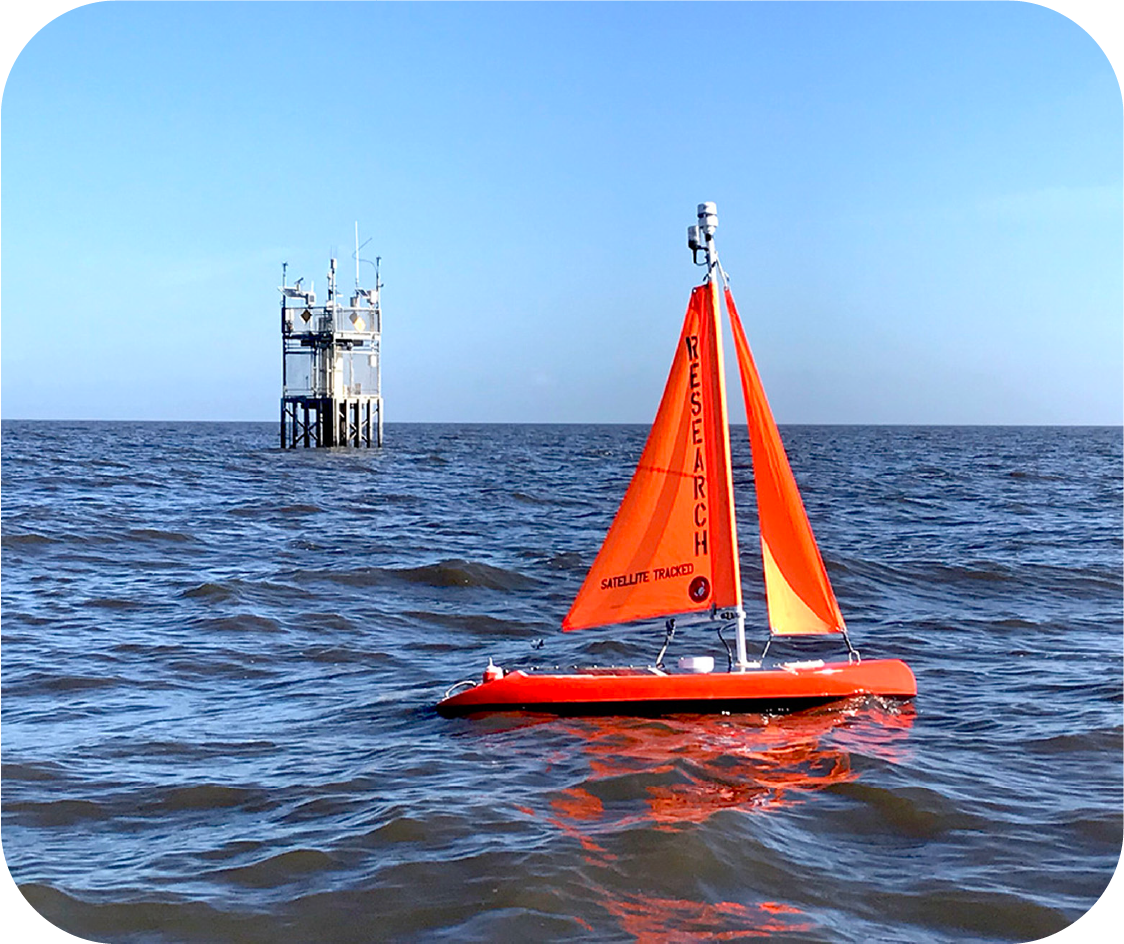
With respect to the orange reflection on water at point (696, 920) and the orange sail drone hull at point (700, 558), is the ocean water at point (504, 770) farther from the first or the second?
the orange sail drone hull at point (700, 558)

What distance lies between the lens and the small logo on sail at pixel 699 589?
12.6m

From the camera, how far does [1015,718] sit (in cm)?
1309

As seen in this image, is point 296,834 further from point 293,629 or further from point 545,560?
point 545,560

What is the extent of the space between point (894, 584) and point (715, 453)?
39.4 feet

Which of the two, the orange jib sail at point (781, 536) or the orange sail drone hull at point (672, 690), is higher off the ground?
the orange jib sail at point (781, 536)

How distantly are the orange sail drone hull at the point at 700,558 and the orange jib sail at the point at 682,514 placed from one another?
1 cm

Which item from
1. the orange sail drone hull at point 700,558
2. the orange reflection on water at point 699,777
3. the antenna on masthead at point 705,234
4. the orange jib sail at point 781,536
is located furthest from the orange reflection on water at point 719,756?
the antenna on masthead at point 705,234

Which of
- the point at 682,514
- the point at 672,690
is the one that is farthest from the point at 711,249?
the point at 672,690

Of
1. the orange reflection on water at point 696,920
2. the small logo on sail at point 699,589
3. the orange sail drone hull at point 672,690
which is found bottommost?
the orange reflection on water at point 696,920

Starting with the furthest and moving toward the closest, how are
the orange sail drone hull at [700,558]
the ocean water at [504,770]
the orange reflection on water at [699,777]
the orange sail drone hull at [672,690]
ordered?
the orange sail drone hull at [700,558] < the orange sail drone hull at [672,690] < the ocean water at [504,770] < the orange reflection on water at [699,777]

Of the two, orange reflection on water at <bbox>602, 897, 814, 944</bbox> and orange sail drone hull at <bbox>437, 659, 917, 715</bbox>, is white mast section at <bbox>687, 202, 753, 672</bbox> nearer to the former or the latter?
orange sail drone hull at <bbox>437, 659, 917, 715</bbox>

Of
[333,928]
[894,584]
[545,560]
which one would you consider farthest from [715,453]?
[545,560]

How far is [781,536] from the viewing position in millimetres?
12734

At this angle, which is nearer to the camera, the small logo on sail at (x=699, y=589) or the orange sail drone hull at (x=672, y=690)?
the orange sail drone hull at (x=672, y=690)
